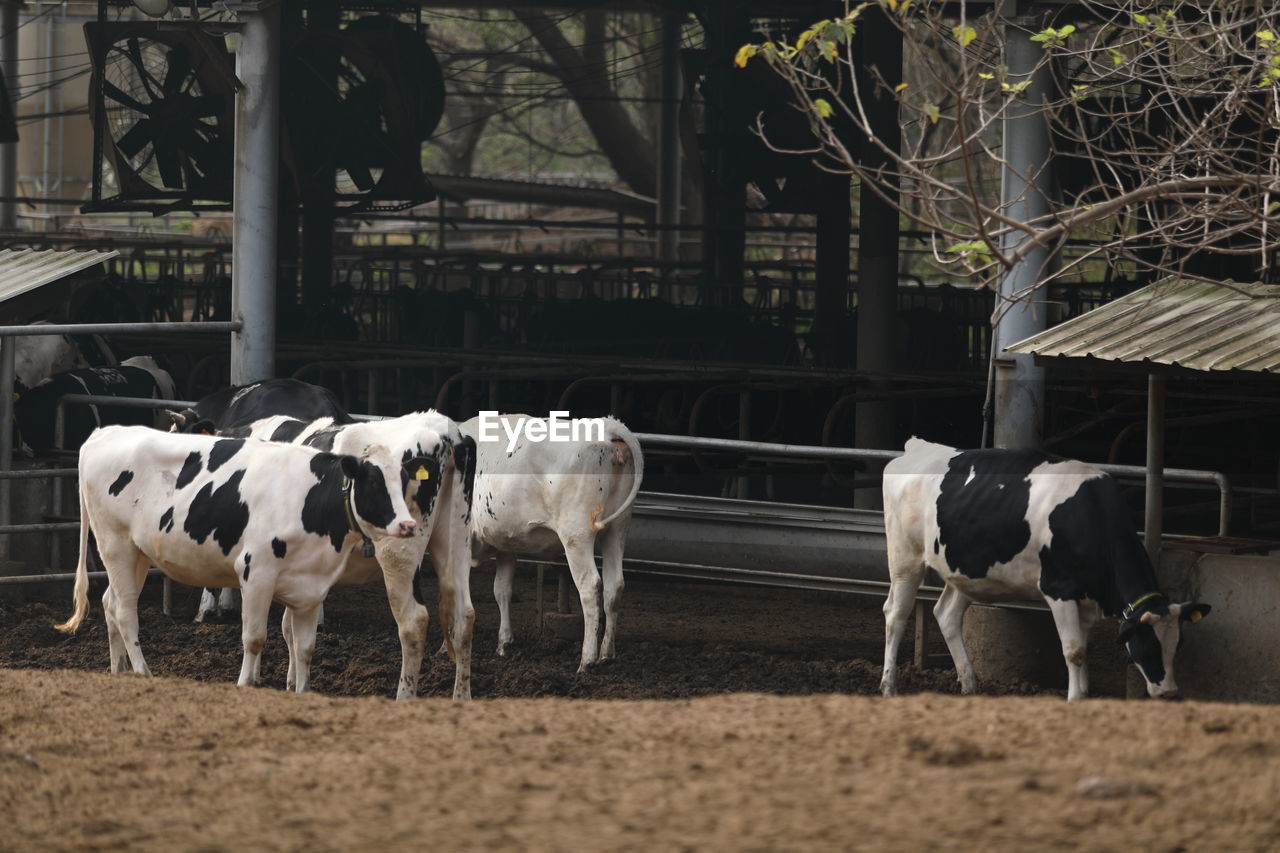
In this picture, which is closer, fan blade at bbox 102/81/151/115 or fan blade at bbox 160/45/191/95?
fan blade at bbox 102/81/151/115

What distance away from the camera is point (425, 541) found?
8484 millimetres

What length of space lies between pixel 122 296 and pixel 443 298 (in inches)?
138

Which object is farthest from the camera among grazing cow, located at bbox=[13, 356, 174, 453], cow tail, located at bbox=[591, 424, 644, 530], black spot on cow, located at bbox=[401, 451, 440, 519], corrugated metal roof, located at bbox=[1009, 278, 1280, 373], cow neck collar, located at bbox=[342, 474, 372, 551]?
grazing cow, located at bbox=[13, 356, 174, 453]

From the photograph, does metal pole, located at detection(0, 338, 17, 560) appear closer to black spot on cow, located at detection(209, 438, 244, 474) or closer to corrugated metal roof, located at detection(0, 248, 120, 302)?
corrugated metal roof, located at detection(0, 248, 120, 302)

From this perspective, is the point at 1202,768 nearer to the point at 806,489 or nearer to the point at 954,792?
the point at 954,792

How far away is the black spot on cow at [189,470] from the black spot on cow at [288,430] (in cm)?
133

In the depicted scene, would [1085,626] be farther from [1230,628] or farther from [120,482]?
[120,482]

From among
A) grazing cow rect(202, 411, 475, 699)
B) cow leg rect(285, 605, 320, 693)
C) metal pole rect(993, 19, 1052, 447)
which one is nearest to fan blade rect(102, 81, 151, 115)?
grazing cow rect(202, 411, 475, 699)

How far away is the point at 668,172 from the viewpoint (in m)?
25.5

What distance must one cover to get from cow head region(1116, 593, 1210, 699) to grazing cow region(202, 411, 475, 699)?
127 inches

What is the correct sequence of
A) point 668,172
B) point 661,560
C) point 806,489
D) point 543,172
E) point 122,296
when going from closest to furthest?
point 661,560
point 806,489
point 122,296
point 668,172
point 543,172

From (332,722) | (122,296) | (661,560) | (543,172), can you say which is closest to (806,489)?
(661,560)

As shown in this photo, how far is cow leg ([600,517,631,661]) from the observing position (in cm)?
959

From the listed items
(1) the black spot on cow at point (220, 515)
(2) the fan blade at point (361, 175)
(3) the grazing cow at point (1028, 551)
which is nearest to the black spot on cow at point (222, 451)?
(1) the black spot on cow at point (220, 515)
